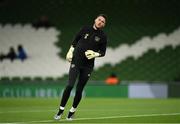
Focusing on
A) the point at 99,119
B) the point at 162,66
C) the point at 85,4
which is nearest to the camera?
the point at 99,119

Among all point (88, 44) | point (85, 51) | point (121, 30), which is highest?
point (88, 44)

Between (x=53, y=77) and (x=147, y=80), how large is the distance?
4.33 m

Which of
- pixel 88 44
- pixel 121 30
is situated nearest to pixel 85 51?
pixel 88 44

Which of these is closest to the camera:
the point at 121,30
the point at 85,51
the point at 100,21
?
the point at 100,21

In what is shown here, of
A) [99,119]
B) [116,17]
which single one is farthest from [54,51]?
[99,119]

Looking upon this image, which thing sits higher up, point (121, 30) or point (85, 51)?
point (85, 51)

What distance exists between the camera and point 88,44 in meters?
12.4

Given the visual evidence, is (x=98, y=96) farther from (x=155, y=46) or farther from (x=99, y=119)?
(x=99, y=119)

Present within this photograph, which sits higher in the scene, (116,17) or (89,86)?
(116,17)

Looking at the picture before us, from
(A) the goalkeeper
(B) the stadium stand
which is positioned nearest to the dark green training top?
(A) the goalkeeper

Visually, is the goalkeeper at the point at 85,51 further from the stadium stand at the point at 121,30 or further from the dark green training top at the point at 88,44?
the stadium stand at the point at 121,30

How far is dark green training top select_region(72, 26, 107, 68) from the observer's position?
12336 millimetres

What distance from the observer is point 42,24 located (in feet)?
98.7

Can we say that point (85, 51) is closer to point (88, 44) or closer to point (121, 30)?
point (88, 44)
